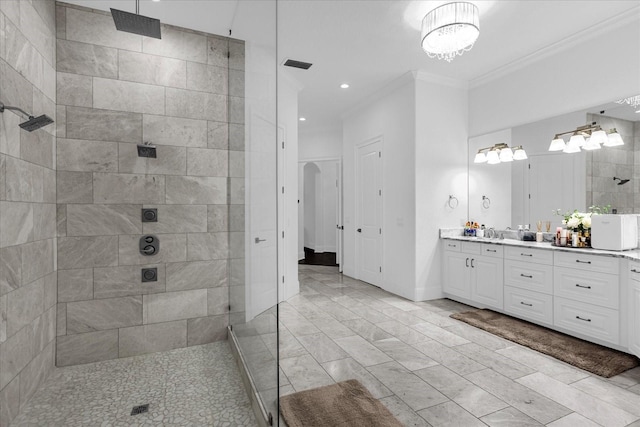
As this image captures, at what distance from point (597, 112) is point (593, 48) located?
63cm

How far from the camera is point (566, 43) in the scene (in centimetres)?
349

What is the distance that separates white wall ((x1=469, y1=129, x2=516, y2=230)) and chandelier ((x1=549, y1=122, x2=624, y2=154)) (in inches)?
16.1

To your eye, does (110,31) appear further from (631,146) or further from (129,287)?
(631,146)

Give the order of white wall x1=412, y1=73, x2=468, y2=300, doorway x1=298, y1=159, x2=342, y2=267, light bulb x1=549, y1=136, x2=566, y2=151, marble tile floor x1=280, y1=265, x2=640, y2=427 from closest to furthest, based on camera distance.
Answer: marble tile floor x1=280, y1=265, x2=640, y2=427 < light bulb x1=549, y1=136, x2=566, y2=151 < white wall x1=412, y1=73, x2=468, y2=300 < doorway x1=298, y1=159, x2=342, y2=267

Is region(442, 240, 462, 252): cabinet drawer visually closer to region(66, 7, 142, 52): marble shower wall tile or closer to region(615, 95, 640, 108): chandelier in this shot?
region(615, 95, 640, 108): chandelier

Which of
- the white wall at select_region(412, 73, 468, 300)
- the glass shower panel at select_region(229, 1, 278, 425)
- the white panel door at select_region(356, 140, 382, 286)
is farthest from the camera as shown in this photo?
the white panel door at select_region(356, 140, 382, 286)

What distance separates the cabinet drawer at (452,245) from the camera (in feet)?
14.1

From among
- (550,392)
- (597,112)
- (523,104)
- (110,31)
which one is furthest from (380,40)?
(550,392)

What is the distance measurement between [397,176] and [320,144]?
294 cm

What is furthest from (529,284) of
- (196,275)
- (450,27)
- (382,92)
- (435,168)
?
(196,275)

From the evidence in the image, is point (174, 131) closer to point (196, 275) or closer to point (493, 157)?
point (196, 275)

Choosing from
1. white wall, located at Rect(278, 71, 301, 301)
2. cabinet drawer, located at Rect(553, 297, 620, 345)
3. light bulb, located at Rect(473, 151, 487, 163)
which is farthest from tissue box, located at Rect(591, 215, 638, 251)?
white wall, located at Rect(278, 71, 301, 301)

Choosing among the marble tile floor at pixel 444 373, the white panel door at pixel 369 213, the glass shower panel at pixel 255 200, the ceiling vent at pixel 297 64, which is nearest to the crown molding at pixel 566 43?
the white panel door at pixel 369 213

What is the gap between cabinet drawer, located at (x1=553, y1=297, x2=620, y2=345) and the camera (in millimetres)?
2788
